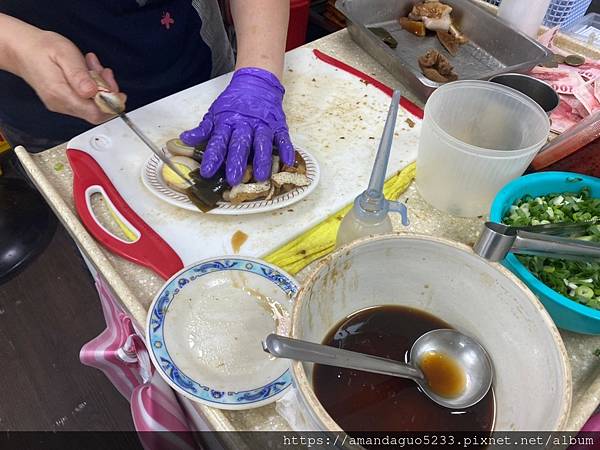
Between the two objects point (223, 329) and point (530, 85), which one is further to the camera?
point (530, 85)

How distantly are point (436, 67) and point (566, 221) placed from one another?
646 millimetres

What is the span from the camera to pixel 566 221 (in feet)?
2.61

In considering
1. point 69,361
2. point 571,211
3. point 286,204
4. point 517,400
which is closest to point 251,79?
point 286,204

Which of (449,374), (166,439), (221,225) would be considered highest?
(449,374)

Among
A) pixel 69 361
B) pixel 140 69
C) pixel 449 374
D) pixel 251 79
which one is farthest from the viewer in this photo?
pixel 69 361

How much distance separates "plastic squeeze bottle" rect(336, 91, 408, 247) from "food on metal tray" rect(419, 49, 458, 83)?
0.58m

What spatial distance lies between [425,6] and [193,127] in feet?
2.79

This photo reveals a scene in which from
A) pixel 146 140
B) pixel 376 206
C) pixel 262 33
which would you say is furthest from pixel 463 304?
pixel 262 33

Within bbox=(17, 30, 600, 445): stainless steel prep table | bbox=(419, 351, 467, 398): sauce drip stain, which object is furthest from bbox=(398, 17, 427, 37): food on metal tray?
bbox=(419, 351, 467, 398): sauce drip stain

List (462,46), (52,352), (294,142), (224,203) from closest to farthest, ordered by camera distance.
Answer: (224,203)
(294,142)
(462,46)
(52,352)

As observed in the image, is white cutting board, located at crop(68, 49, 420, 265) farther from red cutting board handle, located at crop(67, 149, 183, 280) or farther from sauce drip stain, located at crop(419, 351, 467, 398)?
sauce drip stain, located at crop(419, 351, 467, 398)

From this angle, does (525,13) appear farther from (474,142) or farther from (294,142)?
(294,142)

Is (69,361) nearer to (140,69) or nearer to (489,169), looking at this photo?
(140,69)

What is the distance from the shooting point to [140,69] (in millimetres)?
1230
